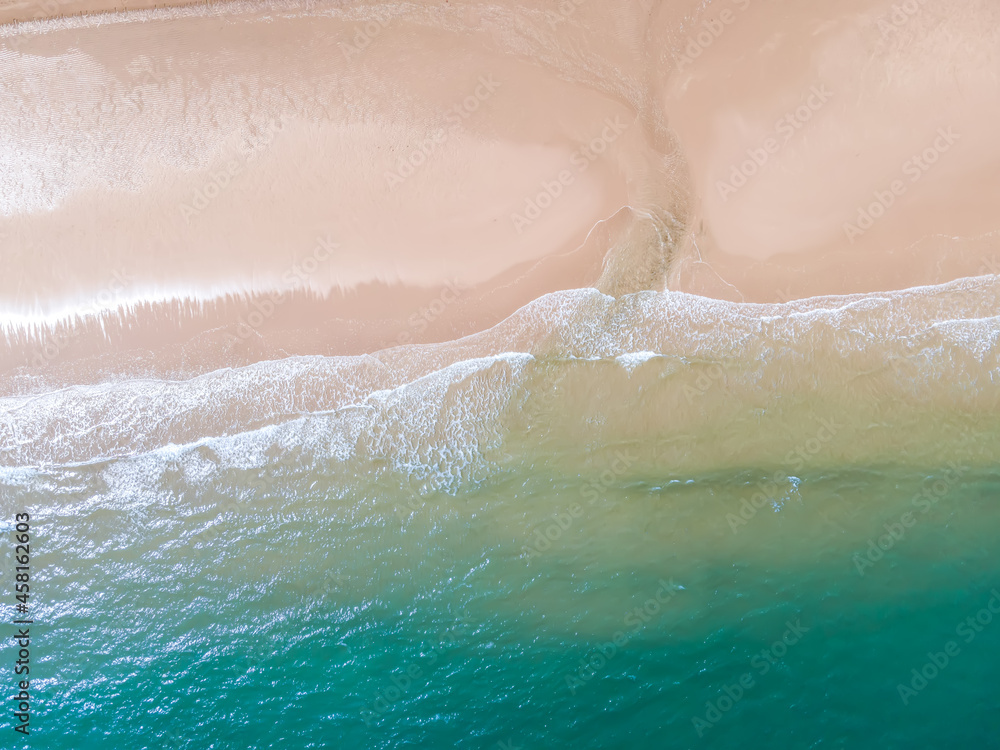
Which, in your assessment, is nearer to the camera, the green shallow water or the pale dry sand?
the green shallow water

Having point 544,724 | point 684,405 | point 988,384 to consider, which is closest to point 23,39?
point 684,405

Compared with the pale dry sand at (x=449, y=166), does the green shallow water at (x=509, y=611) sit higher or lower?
lower

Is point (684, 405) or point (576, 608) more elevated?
point (684, 405)

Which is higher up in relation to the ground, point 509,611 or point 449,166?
point 449,166

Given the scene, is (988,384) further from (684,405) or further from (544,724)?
(544,724)

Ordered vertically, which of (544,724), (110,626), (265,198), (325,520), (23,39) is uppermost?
(23,39)
